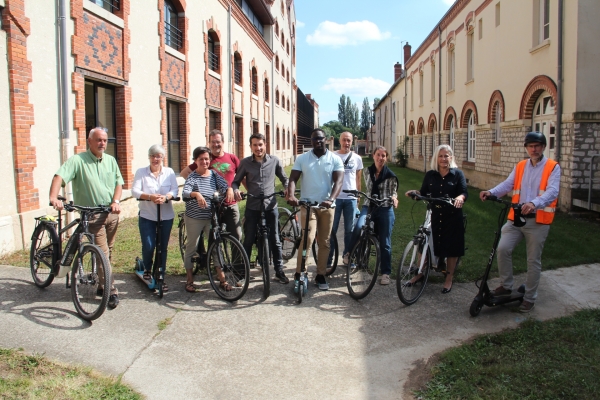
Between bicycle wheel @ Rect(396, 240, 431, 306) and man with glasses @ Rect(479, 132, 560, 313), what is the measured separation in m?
0.78

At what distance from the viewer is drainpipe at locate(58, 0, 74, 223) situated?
825 cm

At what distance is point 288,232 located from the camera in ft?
24.2

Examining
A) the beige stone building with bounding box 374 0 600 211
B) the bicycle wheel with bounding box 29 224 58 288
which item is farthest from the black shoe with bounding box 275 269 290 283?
the beige stone building with bounding box 374 0 600 211

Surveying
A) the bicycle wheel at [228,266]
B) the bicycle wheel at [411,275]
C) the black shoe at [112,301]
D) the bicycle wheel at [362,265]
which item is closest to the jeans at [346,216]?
the bicycle wheel at [362,265]

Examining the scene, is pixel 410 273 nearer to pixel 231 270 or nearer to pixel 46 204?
pixel 231 270

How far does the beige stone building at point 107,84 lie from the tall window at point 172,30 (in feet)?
0.11

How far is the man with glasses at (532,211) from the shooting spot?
483 cm

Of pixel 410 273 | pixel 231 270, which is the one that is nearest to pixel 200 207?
pixel 231 270

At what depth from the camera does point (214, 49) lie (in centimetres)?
1786

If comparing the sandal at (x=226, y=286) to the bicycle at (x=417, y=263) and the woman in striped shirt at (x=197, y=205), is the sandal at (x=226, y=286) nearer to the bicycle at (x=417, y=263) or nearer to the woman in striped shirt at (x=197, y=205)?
the woman in striped shirt at (x=197, y=205)

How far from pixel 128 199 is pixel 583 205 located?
34.0ft

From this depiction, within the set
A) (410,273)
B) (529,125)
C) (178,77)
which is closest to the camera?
(410,273)

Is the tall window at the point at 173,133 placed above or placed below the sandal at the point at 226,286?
above

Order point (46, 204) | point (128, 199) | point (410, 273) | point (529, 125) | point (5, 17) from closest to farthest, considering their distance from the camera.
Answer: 1. point (410, 273)
2. point (5, 17)
3. point (46, 204)
4. point (128, 199)
5. point (529, 125)
